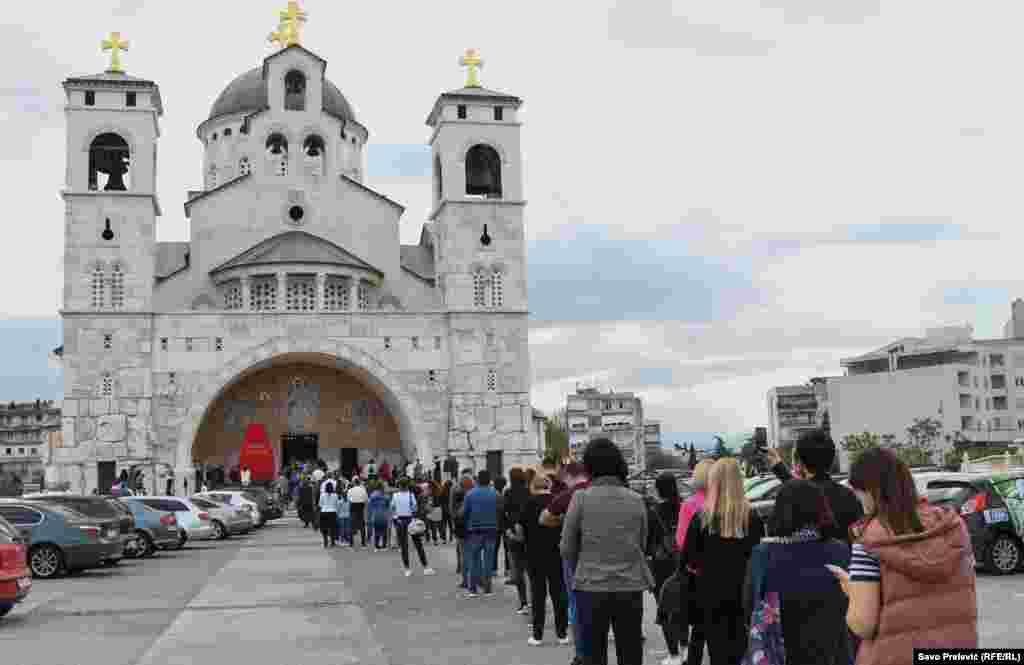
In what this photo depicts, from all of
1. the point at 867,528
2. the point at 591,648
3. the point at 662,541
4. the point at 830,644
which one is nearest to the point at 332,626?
the point at 662,541

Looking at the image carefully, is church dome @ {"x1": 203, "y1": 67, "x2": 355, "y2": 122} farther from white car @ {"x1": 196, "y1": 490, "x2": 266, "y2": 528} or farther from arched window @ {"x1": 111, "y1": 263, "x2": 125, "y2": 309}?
white car @ {"x1": 196, "y1": 490, "x2": 266, "y2": 528}

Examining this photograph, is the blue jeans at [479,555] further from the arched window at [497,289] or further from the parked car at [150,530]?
the arched window at [497,289]

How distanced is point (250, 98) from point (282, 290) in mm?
17855

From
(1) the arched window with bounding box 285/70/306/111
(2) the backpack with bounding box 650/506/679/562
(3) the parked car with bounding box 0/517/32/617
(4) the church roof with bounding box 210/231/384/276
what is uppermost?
(1) the arched window with bounding box 285/70/306/111

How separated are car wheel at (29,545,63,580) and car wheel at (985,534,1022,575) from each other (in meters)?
13.9

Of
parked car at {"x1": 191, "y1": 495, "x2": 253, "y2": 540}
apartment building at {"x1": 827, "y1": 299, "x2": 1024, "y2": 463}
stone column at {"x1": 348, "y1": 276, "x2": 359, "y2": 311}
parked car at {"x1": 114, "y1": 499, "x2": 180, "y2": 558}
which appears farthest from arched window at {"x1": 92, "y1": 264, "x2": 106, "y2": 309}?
apartment building at {"x1": 827, "y1": 299, "x2": 1024, "y2": 463}

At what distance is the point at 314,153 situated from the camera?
56469 mm

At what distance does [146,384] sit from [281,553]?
82.2 feet

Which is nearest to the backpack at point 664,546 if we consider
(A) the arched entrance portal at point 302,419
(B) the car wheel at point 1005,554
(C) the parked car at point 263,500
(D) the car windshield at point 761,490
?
(B) the car wheel at point 1005,554

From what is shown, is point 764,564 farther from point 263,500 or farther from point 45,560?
point 263,500

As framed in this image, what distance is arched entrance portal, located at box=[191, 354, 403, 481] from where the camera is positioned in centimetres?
5241

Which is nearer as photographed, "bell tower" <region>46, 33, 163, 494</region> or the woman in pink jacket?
the woman in pink jacket

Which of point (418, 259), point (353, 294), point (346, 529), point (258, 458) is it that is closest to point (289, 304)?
point (353, 294)

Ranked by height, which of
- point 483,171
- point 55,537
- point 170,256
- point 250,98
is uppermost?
point 250,98
